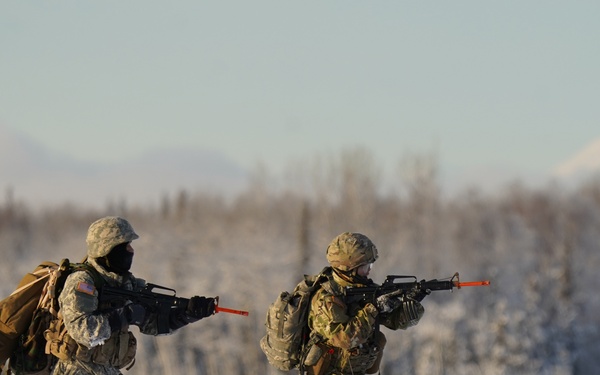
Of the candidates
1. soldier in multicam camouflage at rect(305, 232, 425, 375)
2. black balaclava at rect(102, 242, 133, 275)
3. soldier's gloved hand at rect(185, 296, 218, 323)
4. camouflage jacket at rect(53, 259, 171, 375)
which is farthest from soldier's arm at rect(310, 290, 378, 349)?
black balaclava at rect(102, 242, 133, 275)

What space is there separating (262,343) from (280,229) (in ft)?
267

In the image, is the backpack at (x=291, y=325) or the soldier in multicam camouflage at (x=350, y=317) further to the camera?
the backpack at (x=291, y=325)

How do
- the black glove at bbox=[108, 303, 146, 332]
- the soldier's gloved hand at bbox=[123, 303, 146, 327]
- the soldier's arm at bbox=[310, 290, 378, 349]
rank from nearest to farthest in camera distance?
the black glove at bbox=[108, 303, 146, 332], the soldier's gloved hand at bbox=[123, 303, 146, 327], the soldier's arm at bbox=[310, 290, 378, 349]

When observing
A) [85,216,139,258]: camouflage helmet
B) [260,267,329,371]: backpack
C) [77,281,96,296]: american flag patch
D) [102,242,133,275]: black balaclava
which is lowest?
[260,267,329,371]: backpack

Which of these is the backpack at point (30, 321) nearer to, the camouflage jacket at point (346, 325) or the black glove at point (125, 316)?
the black glove at point (125, 316)

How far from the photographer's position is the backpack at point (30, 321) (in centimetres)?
1074

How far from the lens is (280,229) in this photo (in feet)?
304

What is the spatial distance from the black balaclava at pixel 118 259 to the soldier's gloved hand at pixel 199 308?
27.4 inches

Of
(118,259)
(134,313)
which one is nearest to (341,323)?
(134,313)

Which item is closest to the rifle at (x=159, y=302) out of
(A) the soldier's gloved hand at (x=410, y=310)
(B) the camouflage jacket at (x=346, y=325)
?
(B) the camouflage jacket at (x=346, y=325)

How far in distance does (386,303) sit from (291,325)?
0.94m

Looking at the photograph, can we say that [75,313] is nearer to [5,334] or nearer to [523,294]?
[5,334]

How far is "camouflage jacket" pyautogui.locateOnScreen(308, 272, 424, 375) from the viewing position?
10.8m

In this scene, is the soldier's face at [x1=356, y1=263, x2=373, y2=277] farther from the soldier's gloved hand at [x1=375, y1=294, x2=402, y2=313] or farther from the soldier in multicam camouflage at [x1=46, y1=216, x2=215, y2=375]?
the soldier in multicam camouflage at [x1=46, y1=216, x2=215, y2=375]
